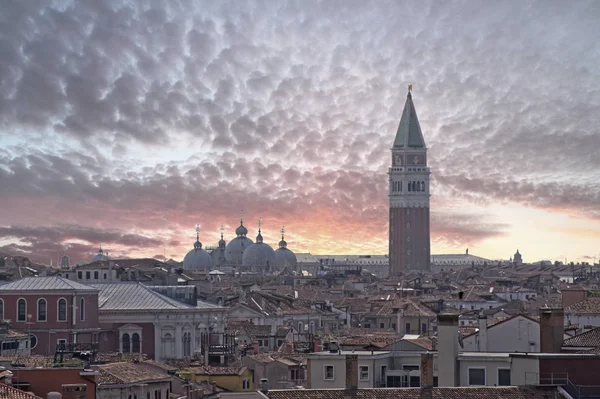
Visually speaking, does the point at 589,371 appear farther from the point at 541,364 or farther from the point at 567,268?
the point at 567,268

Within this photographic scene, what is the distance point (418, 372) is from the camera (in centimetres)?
3766

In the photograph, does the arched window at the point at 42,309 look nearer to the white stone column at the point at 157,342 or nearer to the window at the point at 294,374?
the white stone column at the point at 157,342

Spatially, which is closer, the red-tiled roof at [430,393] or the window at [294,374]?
the red-tiled roof at [430,393]

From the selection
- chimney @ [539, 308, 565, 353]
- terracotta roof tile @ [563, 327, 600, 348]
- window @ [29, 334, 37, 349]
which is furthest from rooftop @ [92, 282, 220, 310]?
chimney @ [539, 308, 565, 353]

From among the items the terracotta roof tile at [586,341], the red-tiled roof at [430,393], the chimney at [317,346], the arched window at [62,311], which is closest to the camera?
the red-tiled roof at [430,393]

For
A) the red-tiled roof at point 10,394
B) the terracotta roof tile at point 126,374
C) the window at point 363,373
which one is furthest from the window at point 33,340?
the red-tiled roof at point 10,394

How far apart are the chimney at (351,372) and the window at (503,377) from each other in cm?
291

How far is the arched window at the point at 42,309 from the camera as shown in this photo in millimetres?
69688

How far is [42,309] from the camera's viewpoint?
229ft

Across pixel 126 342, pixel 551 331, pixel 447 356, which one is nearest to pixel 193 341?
pixel 126 342

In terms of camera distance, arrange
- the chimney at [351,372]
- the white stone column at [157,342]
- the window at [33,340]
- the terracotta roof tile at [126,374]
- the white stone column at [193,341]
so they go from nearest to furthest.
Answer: the chimney at [351,372] → the terracotta roof tile at [126,374] → the window at [33,340] → the white stone column at [157,342] → the white stone column at [193,341]

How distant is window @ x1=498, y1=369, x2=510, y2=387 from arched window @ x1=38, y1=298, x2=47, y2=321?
3840cm

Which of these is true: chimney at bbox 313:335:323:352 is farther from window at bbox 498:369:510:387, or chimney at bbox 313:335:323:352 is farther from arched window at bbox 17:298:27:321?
window at bbox 498:369:510:387

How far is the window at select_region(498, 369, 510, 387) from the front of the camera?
33806 mm
